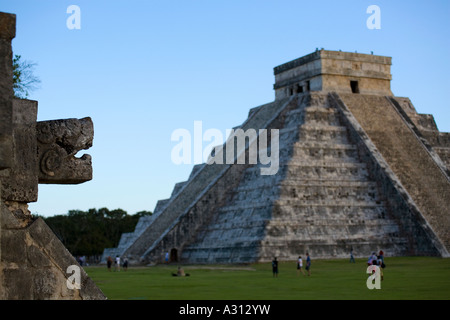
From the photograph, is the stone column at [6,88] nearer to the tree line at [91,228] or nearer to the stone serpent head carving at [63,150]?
the stone serpent head carving at [63,150]

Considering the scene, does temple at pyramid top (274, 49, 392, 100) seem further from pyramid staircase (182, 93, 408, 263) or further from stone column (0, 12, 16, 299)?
stone column (0, 12, 16, 299)

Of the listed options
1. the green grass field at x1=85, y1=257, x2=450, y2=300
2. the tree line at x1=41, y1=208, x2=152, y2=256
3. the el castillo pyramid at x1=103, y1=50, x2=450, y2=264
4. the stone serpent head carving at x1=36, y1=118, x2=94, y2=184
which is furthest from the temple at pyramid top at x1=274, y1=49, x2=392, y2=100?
the stone serpent head carving at x1=36, y1=118, x2=94, y2=184

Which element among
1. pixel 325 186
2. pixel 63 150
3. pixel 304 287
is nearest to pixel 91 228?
pixel 325 186

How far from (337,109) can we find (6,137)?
3931 centimetres

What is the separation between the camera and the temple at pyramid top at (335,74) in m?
43.0

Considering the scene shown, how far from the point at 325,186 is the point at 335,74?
29.4ft

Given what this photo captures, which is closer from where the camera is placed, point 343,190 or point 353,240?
point 353,240

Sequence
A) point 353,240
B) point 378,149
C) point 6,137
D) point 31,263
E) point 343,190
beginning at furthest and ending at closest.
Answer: point 378,149
point 343,190
point 353,240
point 31,263
point 6,137

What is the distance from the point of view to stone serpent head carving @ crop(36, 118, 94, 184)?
425 centimetres

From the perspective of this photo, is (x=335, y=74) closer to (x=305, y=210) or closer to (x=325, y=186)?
(x=325, y=186)

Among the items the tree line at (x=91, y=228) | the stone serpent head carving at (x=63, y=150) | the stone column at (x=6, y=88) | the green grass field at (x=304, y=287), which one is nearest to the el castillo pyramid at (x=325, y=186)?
the green grass field at (x=304, y=287)
